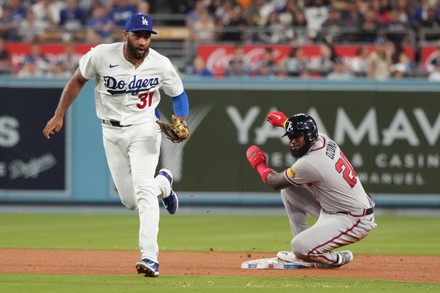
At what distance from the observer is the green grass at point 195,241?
27.4 feet

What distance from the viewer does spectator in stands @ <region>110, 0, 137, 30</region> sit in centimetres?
1983

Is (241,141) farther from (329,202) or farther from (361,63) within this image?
(329,202)

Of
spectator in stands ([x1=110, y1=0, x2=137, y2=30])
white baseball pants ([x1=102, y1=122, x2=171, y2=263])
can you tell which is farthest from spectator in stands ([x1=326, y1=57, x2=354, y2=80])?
white baseball pants ([x1=102, y1=122, x2=171, y2=263])

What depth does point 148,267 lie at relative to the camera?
878 cm

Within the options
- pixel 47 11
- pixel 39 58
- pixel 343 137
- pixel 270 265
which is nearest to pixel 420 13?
pixel 343 137

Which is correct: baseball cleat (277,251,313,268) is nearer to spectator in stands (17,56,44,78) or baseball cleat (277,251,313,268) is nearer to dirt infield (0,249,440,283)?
dirt infield (0,249,440,283)

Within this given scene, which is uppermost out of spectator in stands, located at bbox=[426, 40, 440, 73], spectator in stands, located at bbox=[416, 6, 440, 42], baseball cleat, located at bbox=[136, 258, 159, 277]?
spectator in stands, located at bbox=[416, 6, 440, 42]

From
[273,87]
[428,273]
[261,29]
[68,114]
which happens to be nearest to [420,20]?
[261,29]

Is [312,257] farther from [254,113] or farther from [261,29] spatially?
[261,29]

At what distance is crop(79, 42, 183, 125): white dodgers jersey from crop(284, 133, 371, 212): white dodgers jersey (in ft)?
4.44

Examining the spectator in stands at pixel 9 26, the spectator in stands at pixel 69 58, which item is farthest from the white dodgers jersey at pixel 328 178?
the spectator in stands at pixel 9 26

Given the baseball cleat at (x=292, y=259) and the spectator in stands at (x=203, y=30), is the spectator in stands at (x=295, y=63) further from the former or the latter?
the baseball cleat at (x=292, y=259)

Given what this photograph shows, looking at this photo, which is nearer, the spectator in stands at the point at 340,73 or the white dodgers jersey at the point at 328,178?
the white dodgers jersey at the point at 328,178

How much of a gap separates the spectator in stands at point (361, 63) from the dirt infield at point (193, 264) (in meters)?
6.90
